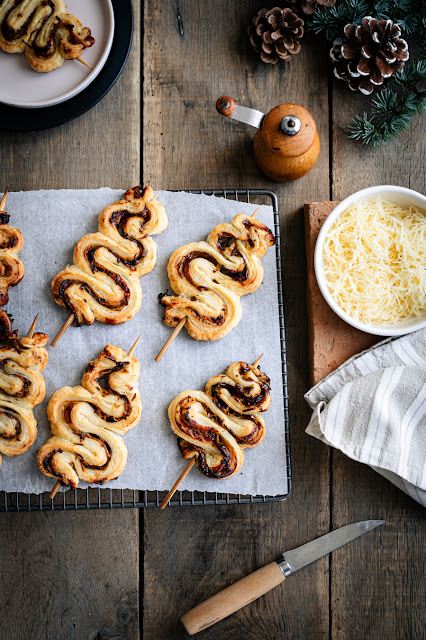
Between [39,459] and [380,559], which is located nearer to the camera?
[39,459]

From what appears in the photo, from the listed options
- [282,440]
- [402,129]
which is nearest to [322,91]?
[402,129]

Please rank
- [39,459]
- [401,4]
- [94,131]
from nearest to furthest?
[39,459] < [401,4] < [94,131]

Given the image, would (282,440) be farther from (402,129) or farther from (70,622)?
(402,129)

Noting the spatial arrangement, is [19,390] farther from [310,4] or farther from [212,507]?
[310,4]

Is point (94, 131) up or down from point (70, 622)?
up

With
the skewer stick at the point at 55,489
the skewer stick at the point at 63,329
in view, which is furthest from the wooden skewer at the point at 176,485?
the skewer stick at the point at 63,329

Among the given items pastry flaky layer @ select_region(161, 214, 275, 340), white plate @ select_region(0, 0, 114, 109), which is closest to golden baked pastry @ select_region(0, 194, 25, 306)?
white plate @ select_region(0, 0, 114, 109)

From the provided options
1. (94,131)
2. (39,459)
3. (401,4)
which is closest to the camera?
(39,459)

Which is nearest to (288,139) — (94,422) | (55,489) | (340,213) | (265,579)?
(340,213)
